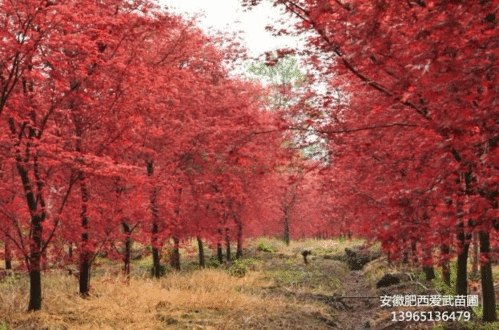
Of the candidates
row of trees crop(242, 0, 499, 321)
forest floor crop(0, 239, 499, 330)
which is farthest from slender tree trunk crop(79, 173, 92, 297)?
row of trees crop(242, 0, 499, 321)

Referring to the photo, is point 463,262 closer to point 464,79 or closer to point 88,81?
point 464,79

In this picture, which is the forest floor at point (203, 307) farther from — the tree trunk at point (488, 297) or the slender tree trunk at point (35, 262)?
the tree trunk at point (488, 297)

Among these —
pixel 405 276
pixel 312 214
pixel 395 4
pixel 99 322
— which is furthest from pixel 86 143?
pixel 312 214

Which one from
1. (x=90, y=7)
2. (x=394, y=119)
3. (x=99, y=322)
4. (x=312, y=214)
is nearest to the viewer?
(x=394, y=119)

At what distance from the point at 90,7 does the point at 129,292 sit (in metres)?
6.10

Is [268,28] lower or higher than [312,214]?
higher

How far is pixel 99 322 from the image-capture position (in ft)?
23.2

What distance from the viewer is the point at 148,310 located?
7738mm

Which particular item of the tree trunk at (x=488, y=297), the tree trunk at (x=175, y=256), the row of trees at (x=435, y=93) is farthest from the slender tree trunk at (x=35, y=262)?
the tree trunk at (x=488, y=297)

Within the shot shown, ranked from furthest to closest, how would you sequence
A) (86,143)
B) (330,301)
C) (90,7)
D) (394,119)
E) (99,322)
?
1. (330,301)
2. (86,143)
3. (99,322)
4. (90,7)
5. (394,119)

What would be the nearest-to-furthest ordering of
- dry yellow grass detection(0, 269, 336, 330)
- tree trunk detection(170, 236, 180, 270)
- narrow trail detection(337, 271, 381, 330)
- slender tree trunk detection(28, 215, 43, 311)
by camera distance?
dry yellow grass detection(0, 269, 336, 330) < slender tree trunk detection(28, 215, 43, 311) < narrow trail detection(337, 271, 381, 330) < tree trunk detection(170, 236, 180, 270)

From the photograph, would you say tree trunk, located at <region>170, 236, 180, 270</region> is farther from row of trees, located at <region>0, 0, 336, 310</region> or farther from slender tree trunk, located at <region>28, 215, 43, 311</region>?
slender tree trunk, located at <region>28, 215, 43, 311</region>

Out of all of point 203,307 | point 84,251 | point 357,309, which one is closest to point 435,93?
point 203,307

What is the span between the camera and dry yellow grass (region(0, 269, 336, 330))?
6902 millimetres
